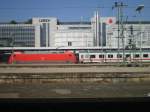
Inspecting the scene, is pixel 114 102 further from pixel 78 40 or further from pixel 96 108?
pixel 78 40

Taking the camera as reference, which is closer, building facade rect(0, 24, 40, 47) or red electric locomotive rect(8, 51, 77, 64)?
red electric locomotive rect(8, 51, 77, 64)

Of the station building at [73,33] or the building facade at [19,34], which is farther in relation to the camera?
the station building at [73,33]

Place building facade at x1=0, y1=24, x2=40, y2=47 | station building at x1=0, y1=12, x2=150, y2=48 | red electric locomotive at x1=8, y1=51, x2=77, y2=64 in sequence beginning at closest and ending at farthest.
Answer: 1. red electric locomotive at x1=8, y1=51, x2=77, y2=64
2. building facade at x1=0, y1=24, x2=40, y2=47
3. station building at x1=0, y1=12, x2=150, y2=48

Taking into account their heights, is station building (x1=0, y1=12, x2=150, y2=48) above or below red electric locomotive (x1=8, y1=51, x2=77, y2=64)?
above

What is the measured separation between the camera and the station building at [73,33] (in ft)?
313

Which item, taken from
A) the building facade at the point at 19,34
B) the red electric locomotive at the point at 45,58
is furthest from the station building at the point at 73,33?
the red electric locomotive at the point at 45,58

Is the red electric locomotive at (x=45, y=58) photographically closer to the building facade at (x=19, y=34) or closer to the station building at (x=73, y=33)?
→ the station building at (x=73, y=33)

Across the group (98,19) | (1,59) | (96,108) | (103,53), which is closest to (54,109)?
(96,108)

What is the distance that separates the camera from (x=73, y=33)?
102 metres

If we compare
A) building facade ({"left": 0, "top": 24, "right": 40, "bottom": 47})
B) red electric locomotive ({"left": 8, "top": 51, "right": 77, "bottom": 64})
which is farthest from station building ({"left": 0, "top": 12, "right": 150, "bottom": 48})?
red electric locomotive ({"left": 8, "top": 51, "right": 77, "bottom": 64})

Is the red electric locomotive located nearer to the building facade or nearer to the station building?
the station building

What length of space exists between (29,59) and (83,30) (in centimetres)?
5577

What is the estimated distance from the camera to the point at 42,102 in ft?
19.1

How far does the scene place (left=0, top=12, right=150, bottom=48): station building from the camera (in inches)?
3762
